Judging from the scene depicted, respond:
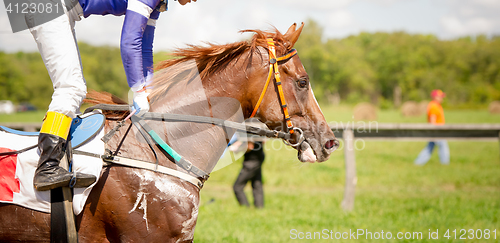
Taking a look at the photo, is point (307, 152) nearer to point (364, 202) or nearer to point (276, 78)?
point (276, 78)

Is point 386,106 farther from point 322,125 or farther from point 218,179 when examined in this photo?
point 322,125

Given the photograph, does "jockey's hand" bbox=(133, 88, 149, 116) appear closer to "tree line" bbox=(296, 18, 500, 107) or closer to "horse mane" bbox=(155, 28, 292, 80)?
"horse mane" bbox=(155, 28, 292, 80)

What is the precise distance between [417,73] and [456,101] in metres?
12.2

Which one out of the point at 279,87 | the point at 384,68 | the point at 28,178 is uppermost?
the point at 384,68

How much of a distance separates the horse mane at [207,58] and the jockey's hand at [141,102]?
17 cm

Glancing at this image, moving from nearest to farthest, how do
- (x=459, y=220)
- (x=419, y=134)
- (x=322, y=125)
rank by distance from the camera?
(x=322, y=125)
(x=459, y=220)
(x=419, y=134)

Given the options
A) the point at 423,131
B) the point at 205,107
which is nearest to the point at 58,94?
the point at 205,107

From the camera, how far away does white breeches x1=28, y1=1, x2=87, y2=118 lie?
2080mm

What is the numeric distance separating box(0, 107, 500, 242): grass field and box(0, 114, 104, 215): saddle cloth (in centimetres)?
104

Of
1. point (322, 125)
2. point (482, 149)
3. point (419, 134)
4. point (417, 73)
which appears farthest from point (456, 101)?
point (322, 125)

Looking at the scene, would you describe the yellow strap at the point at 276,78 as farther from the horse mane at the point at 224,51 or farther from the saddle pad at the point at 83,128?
the saddle pad at the point at 83,128

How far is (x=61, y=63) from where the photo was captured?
2100 millimetres

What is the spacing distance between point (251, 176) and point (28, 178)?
444cm

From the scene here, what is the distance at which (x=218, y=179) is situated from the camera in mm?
8734
